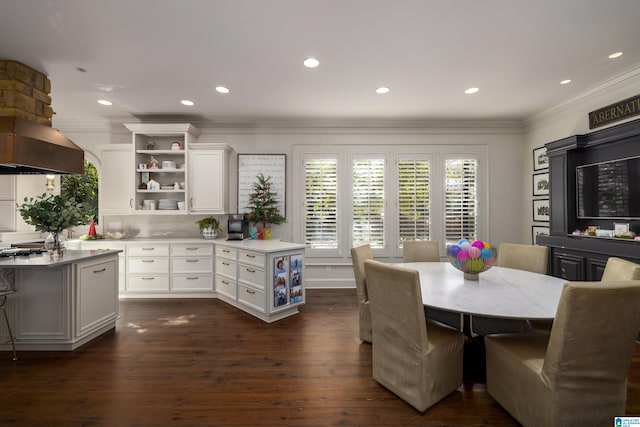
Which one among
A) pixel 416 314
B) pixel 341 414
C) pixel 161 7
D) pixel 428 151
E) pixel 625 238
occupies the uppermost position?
pixel 161 7

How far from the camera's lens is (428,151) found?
461 cm

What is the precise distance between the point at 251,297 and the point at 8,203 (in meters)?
4.33

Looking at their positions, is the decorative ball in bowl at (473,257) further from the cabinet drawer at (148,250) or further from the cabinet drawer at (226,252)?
the cabinet drawer at (148,250)

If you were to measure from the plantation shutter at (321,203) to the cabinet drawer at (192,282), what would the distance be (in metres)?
1.63

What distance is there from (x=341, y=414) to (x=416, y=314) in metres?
0.82

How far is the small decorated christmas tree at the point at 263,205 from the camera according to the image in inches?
170

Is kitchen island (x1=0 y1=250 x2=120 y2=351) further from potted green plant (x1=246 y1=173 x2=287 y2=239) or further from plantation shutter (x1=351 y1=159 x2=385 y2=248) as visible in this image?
plantation shutter (x1=351 y1=159 x2=385 y2=248)

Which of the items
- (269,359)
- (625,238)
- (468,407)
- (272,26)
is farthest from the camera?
(625,238)

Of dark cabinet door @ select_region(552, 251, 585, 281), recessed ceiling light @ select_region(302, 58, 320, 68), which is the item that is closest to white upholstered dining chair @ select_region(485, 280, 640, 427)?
dark cabinet door @ select_region(552, 251, 585, 281)

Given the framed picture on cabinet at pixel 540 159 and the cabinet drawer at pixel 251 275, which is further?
the framed picture on cabinet at pixel 540 159

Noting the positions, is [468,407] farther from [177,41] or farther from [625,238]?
[177,41]

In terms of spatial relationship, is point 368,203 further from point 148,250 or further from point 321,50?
point 148,250

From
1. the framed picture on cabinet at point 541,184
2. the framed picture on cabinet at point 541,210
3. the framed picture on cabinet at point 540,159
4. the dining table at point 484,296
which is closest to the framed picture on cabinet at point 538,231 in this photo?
the framed picture on cabinet at point 541,210

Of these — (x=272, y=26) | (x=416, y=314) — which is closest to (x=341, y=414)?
(x=416, y=314)
